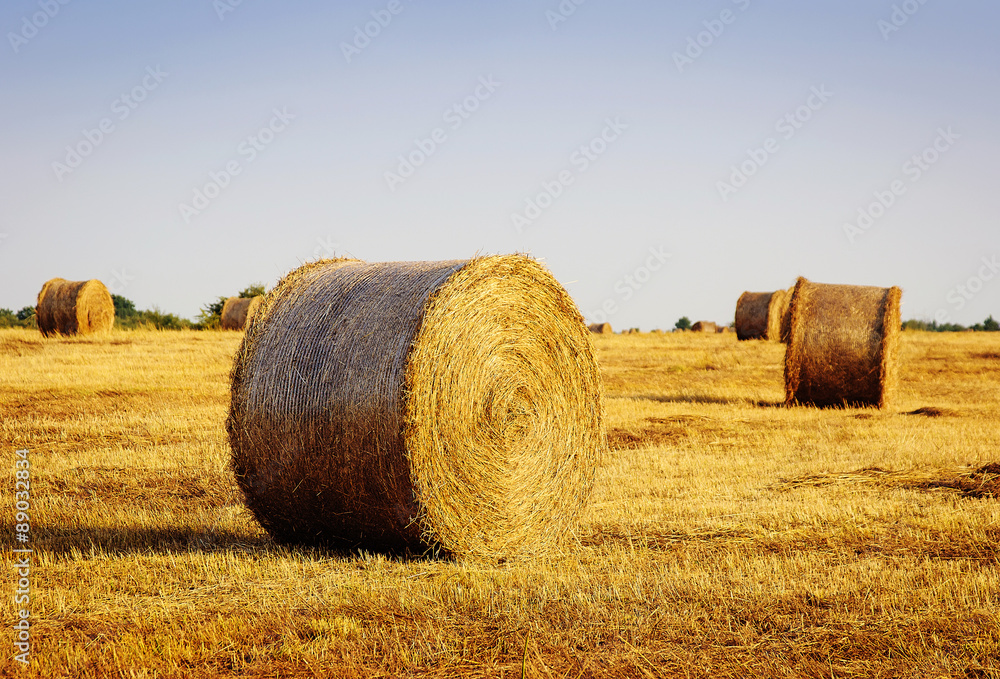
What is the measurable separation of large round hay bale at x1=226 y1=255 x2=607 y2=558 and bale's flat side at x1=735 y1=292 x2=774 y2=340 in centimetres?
2303

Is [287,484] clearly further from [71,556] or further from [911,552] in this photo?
[911,552]

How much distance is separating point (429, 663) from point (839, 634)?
2.21m

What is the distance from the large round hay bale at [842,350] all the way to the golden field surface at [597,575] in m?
2.70

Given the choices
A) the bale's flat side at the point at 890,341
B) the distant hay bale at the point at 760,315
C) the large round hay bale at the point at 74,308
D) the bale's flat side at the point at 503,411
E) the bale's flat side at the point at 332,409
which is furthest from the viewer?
the distant hay bale at the point at 760,315

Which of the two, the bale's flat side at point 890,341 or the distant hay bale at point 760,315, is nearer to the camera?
the bale's flat side at point 890,341

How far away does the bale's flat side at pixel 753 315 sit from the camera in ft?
96.6

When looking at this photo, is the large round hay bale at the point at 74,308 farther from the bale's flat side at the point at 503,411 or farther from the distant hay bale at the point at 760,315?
the bale's flat side at the point at 503,411

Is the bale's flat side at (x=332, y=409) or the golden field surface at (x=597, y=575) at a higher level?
the bale's flat side at (x=332, y=409)

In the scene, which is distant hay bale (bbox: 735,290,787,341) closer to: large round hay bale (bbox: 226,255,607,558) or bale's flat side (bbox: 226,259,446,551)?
large round hay bale (bbox: 226,255,607,558)

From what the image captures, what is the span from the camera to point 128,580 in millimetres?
5969

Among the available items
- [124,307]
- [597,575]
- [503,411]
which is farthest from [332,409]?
[124,307]

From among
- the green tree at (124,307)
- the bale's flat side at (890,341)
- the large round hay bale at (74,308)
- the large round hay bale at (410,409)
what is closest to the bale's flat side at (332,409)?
the large round hay bale at (410,409)

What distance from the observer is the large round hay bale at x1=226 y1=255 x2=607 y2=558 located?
6375 mm

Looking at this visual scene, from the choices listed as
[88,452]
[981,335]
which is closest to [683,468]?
[88,452]
